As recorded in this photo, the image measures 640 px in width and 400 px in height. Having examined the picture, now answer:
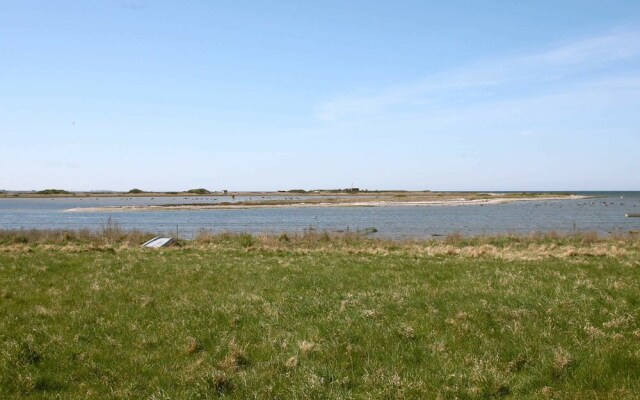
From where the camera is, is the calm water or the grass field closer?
the grass field

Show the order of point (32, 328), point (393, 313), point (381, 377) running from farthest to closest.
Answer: point (393, 313), point (32, 328), point (381, 377)

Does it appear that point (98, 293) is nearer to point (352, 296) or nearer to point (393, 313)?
point (352, 296)

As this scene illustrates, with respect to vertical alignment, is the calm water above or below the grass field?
below

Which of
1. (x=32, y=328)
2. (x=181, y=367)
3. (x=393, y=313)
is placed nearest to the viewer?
(x=181, y=367)

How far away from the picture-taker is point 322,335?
9828 millimetres

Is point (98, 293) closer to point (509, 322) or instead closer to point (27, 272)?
point (27, 272)

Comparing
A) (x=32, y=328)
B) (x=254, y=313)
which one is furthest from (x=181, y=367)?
(x=32, y=328)

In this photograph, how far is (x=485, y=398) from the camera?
23.3 ft

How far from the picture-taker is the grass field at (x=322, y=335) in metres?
7.54

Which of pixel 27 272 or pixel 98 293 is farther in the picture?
pixel 27 272

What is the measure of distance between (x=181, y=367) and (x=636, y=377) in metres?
6.98

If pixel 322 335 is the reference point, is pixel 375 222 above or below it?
below

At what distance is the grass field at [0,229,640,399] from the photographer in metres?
7.54

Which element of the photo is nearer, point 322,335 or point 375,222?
point 322,335
